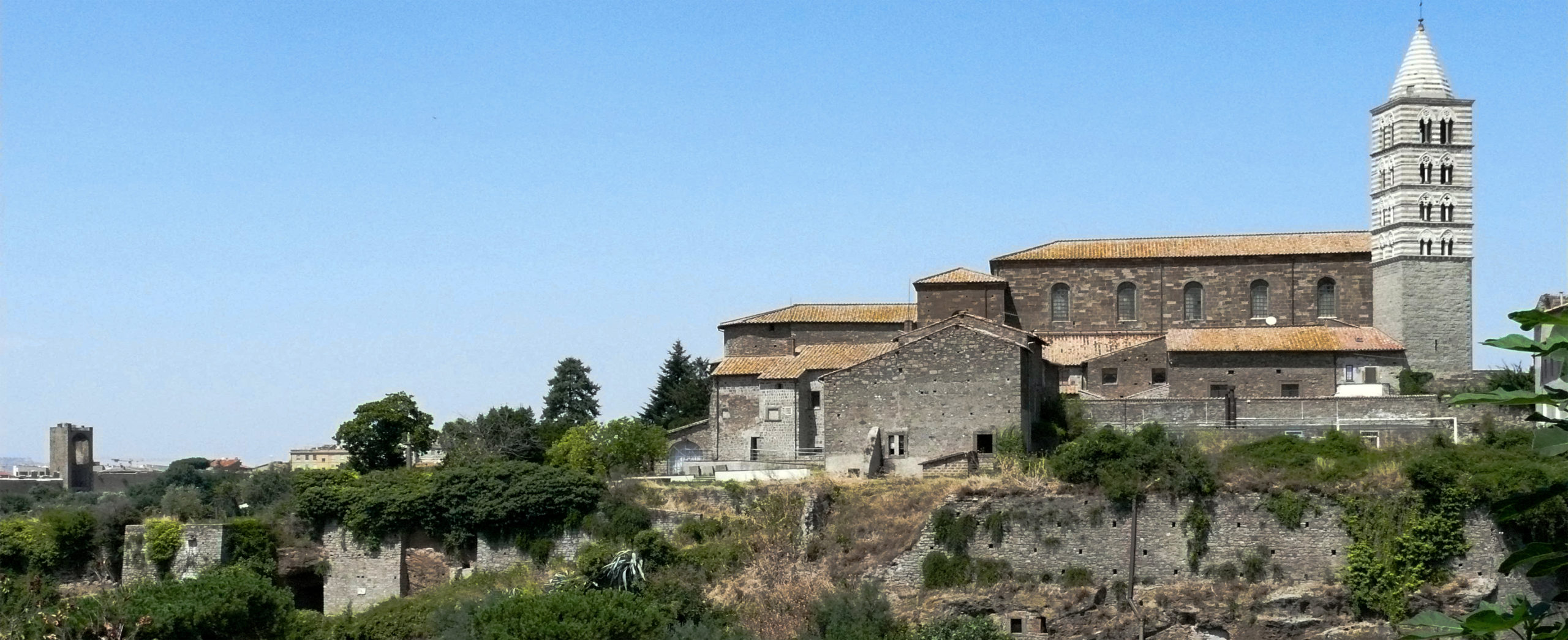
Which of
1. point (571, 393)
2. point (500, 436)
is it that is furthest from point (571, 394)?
point (500, 436)

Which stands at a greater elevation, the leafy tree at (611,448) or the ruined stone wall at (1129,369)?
the ruined stone wall at (1129,369)

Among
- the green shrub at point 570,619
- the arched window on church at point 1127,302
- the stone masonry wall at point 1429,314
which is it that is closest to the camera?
the green shrub at point 570,619

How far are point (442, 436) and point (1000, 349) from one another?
23416 millimetres

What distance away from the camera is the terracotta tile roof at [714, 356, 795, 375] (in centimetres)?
4909

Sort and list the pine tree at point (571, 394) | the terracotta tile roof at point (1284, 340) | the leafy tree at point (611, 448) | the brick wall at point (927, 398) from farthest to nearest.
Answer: the pine tree at point (571, 394), the terracotta tile roof at point (1284, 340), the leafy tree at point (611, 448), the brick wall at point (927, 398)

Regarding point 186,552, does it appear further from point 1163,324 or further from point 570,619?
point 1163,324

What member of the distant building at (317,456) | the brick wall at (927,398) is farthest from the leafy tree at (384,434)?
the distant building at (317,456)

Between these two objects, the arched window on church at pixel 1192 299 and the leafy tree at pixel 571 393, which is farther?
the leafy tree at pixel 571 393

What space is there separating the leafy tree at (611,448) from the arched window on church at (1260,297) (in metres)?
19.2

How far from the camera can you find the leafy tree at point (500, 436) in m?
50.9

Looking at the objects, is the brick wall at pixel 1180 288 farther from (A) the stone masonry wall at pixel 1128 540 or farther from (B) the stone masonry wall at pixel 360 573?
(B) the stone masonry wall at pixel 360 573

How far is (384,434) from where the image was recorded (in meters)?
49.0

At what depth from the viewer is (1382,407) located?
A: 45.1 metres

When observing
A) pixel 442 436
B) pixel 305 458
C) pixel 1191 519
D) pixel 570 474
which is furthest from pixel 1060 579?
pixel 305 458
